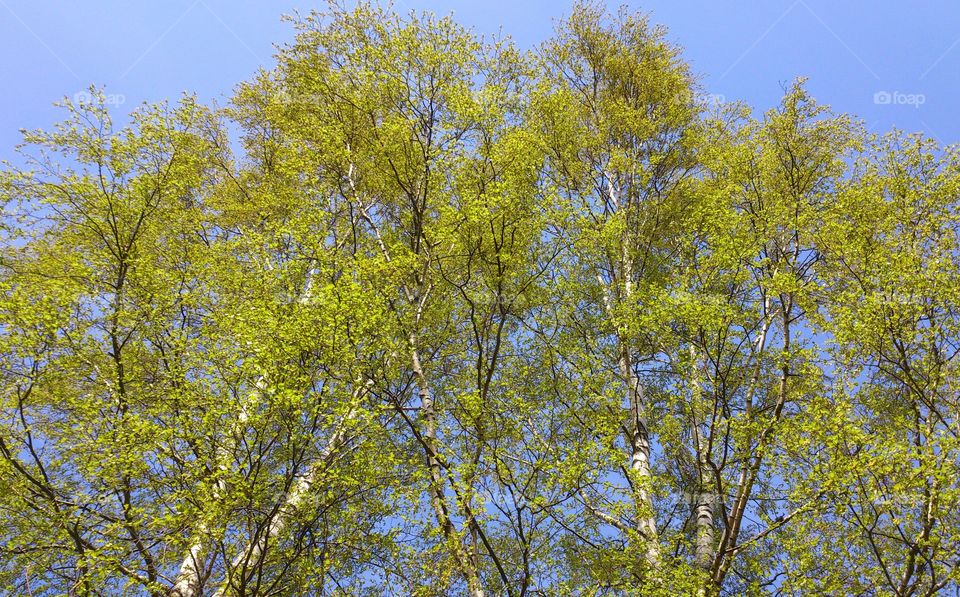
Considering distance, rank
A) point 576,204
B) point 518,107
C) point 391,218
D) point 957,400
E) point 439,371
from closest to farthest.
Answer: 1. point 957,400
2. point 576,204
3. point 439,371
4. point 518,107
5. point 391,218

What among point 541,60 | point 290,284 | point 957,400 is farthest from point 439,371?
point 541,60

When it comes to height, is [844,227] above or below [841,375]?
above

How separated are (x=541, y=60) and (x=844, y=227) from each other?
12.2 metres

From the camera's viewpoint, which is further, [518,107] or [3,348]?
[518,107]

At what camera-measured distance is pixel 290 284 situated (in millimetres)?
11406

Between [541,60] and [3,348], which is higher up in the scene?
[541,60]

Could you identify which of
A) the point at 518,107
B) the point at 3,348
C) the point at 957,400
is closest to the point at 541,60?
the point at 518,107

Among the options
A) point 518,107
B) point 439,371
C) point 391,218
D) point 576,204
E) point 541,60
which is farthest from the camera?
point 541,60

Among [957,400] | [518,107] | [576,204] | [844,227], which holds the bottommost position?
[957,400]

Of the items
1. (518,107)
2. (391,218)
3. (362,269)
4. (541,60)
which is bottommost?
(362,269)

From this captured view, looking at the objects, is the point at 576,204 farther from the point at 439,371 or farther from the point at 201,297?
the point at 201,297

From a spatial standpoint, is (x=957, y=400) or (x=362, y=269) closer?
(x=957, y=400)

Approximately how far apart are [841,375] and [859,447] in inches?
48.8

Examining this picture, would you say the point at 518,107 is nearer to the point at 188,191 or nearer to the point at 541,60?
the point at 541,60
